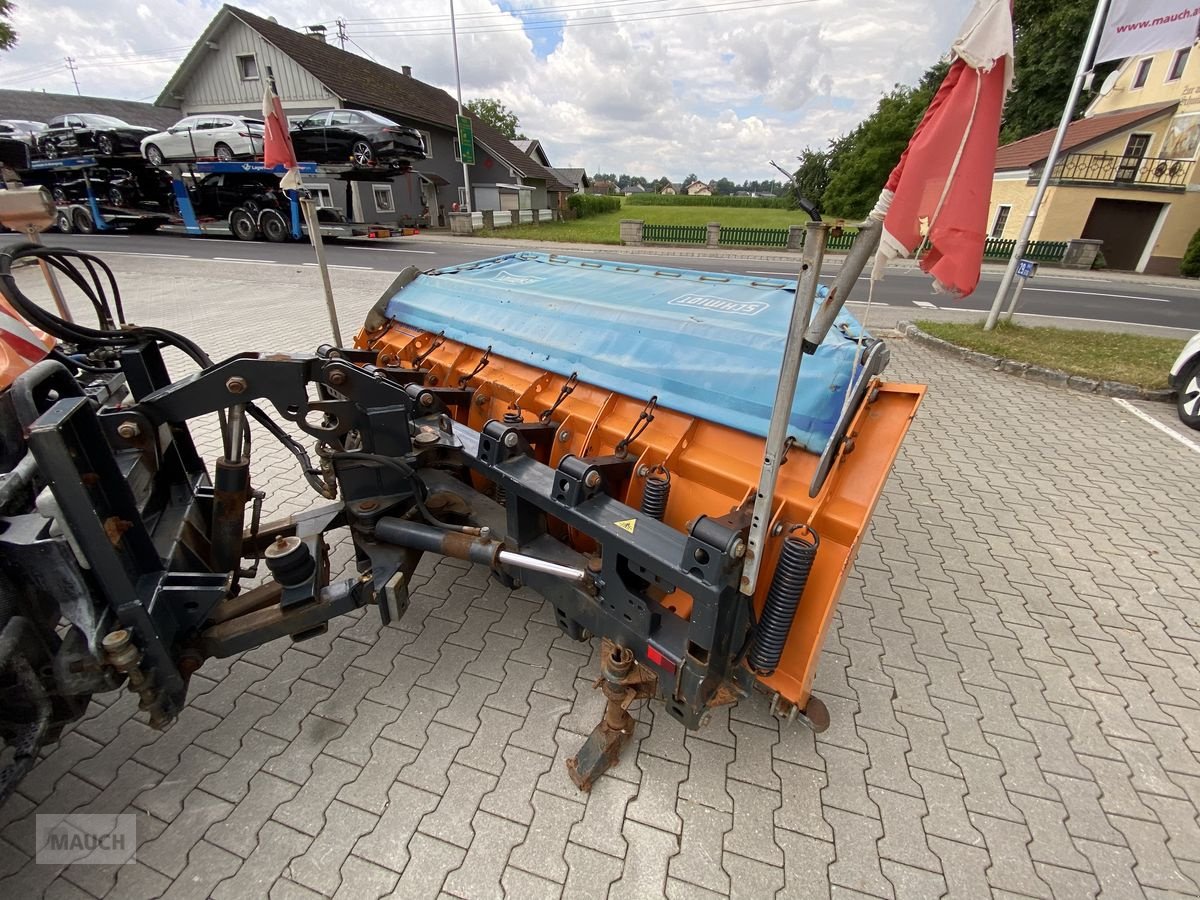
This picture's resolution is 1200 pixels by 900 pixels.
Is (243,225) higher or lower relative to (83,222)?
higher

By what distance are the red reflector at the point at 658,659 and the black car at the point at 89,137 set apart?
24263 mm

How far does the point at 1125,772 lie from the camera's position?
2.32 meters

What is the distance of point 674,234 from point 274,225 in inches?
581

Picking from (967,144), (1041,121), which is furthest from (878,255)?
(1041,121)

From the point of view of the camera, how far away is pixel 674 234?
2284 cm

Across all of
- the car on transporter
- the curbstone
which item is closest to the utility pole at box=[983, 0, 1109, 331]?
the curbstone

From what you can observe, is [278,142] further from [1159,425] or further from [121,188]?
[121,188]

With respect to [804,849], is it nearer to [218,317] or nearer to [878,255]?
[878,255]

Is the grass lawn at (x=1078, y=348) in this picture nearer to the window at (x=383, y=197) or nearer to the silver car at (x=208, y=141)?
the silver car at (x=208, y=141)

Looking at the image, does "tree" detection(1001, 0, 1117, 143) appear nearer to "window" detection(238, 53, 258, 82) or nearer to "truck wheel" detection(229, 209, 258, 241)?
"truck wheel" detection(229, 209, 258, 241)

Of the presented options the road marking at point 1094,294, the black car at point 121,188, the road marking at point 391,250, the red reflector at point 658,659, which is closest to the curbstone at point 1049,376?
the red reflector at point 658,659

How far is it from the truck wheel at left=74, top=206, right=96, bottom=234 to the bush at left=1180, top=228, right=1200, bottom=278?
3837 cm

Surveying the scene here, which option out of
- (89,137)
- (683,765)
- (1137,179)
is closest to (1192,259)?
(1137,179)

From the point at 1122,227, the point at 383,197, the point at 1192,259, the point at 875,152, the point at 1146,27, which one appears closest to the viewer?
the point at 1146,27
